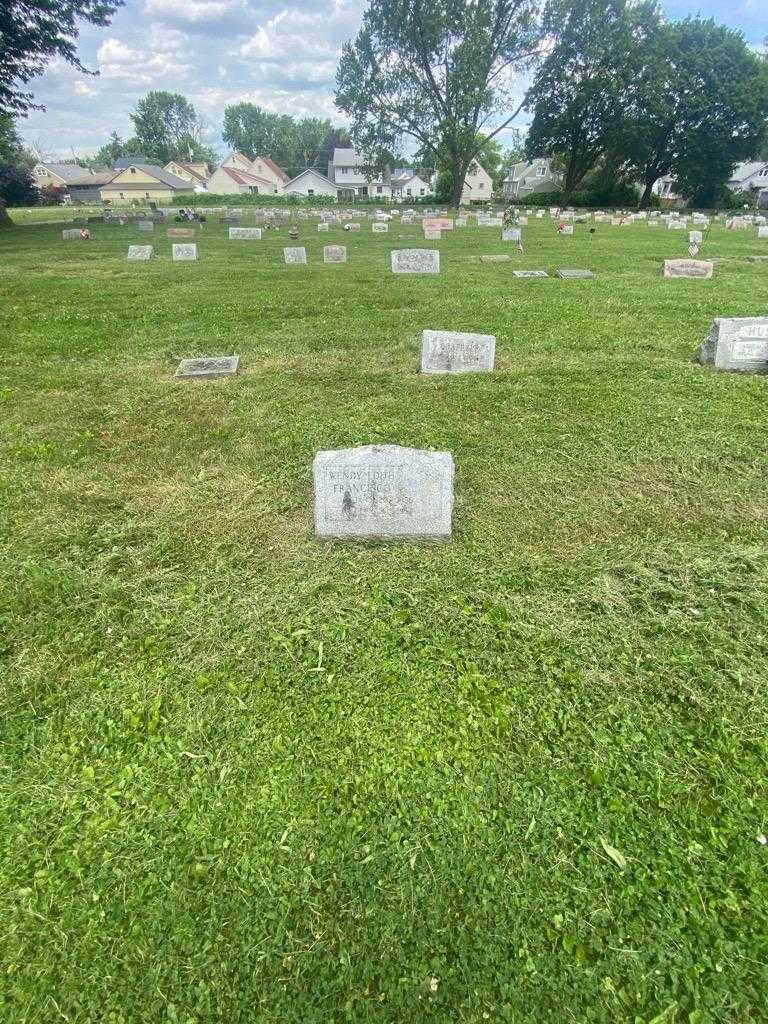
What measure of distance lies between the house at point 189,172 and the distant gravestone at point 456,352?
106 m

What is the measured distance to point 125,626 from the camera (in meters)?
3.32

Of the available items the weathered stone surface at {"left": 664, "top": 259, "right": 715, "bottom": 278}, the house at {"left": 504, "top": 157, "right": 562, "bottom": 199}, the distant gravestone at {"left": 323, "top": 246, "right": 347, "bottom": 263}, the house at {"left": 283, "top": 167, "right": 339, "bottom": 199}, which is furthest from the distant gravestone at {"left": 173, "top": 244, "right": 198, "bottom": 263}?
the house at {"left": 504, "top": 157, "right": 562, "bottom": 199}

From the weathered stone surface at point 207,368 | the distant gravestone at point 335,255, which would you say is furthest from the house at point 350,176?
the weathered stone surface at point 207,368

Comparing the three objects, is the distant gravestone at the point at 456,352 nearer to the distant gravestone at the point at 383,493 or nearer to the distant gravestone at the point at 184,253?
the distant gravestone at the point at 383,493

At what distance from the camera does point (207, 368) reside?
7.31 metres

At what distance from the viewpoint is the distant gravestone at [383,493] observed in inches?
150

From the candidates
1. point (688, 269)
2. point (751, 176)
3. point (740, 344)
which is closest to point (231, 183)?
point (751, 176)

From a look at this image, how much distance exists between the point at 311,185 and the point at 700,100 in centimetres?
4959

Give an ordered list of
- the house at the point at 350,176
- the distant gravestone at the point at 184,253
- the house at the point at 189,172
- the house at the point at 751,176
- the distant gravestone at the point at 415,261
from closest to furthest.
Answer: the distant gravestone at the point at 415,261, the distant gravestone at the point at 184,253, the house at the point at 751,176, the house at the point at 350,176, the house at the point at 189,172

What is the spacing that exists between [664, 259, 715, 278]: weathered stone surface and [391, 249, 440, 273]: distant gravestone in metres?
5.98

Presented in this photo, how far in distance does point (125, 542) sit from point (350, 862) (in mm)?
2911

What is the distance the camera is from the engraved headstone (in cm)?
1764

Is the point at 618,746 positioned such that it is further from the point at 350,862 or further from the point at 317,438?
the point at 317,438

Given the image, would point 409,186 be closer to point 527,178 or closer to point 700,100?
point 527,178
